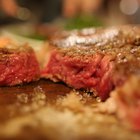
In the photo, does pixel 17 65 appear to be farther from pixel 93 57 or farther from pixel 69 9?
pixel 69 9

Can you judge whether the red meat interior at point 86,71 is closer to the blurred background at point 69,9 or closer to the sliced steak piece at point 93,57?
the sliced steak piece at point 93,57

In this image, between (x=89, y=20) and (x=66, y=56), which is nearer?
(x=66, y=56)

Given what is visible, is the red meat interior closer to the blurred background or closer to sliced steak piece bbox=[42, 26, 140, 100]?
sliced steak piece bbox=[42, 26, 140, 100]

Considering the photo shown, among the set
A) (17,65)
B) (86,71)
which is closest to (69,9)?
(17,65)

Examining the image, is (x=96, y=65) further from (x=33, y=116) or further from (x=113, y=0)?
(x=113, y=0)

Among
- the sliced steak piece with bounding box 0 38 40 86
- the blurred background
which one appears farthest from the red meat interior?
the blurred background

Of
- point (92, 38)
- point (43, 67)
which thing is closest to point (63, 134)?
point (43, 67)

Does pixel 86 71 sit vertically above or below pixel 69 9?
below
